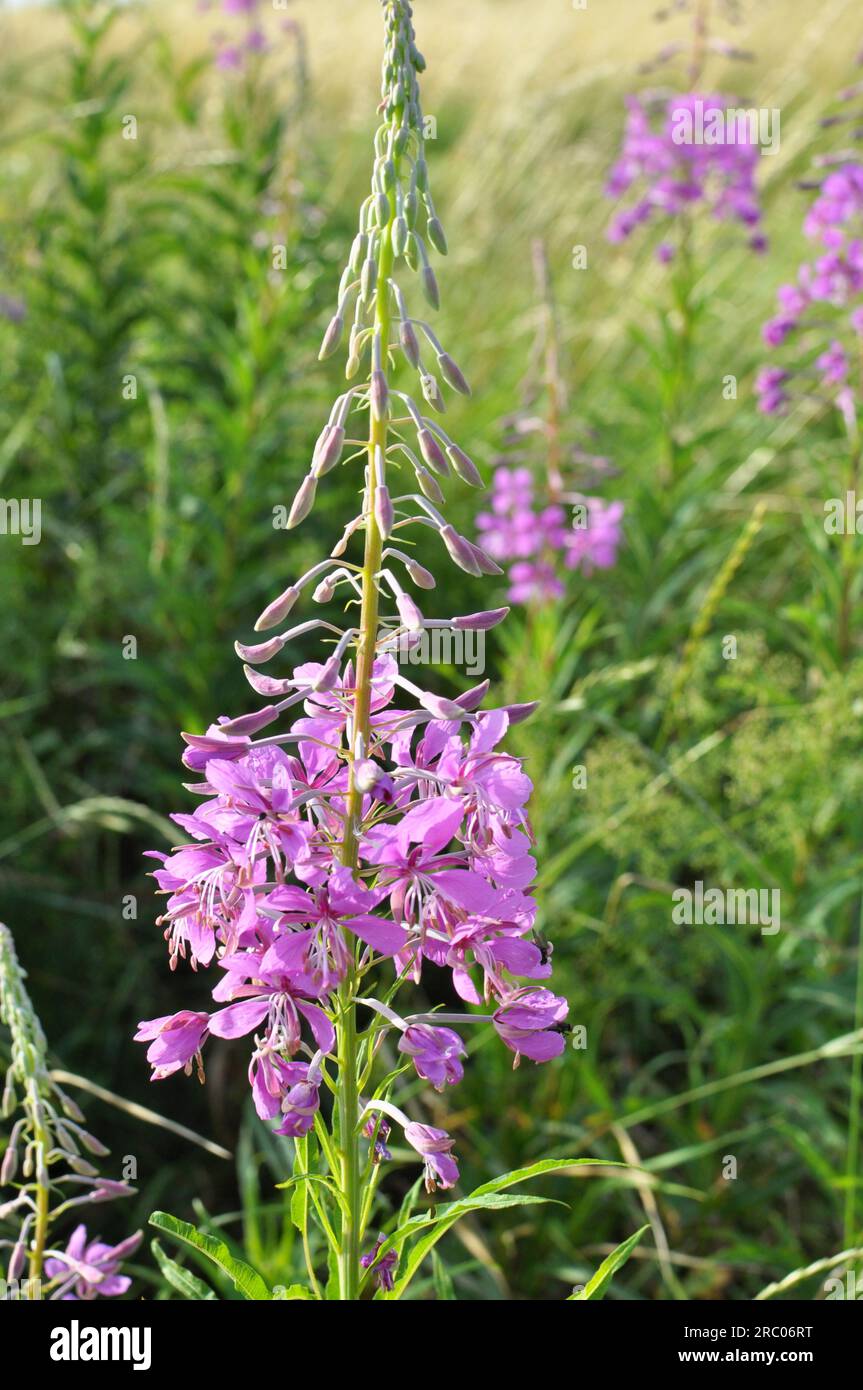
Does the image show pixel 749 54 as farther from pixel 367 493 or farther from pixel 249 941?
pixel 249 941

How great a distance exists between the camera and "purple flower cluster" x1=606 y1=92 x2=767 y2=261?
4527 mm

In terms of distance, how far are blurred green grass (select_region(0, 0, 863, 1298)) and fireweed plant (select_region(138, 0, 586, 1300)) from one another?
128cm

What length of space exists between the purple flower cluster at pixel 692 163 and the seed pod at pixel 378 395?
3310 millimetres

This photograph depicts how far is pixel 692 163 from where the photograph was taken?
15.1 feet

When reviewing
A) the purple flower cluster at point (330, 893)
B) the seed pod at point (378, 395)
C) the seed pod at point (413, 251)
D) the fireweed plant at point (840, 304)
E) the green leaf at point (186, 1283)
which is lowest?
the green leaf at point (186, 1283)

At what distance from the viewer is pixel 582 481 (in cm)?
427

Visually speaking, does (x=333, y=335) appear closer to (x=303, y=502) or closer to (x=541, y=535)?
(x=303, y=502)

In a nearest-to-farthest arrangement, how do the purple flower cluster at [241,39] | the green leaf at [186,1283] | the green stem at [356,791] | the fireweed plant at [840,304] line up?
the green stem at [356,791]
the green leaf at [186,1283]
the fireweed plant at [840,304]
the purple flower cluster at [241,39]

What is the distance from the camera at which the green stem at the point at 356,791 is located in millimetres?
1513

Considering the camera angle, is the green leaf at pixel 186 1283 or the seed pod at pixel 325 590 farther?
the green leaf at pixel 186 1283

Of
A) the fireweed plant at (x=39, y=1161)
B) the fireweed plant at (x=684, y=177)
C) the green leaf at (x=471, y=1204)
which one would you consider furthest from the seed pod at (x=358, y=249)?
the fireweed plant at (x=684, y=177)

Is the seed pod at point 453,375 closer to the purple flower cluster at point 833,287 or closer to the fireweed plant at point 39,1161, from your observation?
the fireweed plant at point 39,1161

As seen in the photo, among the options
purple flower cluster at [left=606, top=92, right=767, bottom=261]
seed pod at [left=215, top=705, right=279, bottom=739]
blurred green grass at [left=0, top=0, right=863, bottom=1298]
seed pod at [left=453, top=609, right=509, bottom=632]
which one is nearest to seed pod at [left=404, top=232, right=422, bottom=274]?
seed pod at [left=453, top=609, right=509, bottom=632]

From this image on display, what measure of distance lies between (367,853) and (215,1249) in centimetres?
51
